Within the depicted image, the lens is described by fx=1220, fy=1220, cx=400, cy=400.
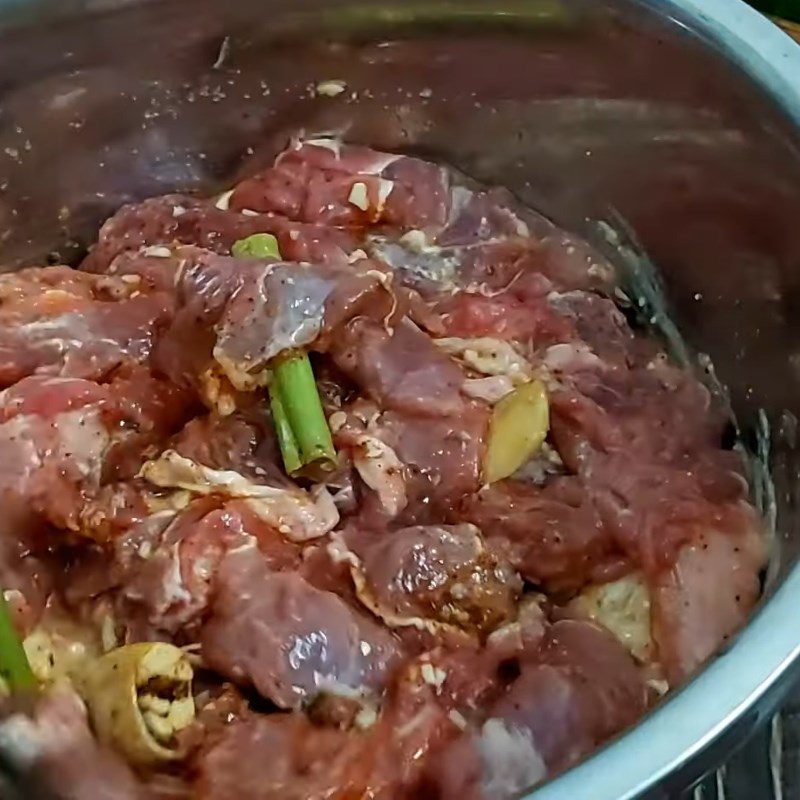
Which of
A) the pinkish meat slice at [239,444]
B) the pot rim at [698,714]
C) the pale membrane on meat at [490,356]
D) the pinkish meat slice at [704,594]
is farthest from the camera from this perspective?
the pale membrane on meat at [490,356]

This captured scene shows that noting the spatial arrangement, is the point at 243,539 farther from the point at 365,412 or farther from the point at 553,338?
the point at 553,338

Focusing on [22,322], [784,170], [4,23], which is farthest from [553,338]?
[4,23]

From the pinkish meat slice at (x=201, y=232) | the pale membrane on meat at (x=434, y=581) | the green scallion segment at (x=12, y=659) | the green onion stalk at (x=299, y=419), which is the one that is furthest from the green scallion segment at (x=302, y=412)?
the green scallion segment at (x=12, y=659)

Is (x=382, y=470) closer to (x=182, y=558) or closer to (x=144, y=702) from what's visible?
(x=182, y=558)

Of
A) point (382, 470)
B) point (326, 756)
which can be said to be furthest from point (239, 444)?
point (326, 756)

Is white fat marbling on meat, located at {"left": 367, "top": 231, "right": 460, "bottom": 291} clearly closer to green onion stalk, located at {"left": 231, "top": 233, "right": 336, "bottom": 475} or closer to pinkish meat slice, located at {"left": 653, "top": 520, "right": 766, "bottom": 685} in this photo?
green onion stalk, located at {"left": 231, "top": 233, "right": 336, "bottom": 475}

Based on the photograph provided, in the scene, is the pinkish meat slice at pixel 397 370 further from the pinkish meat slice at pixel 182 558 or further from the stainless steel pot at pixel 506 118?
the stainless steel pot at pixel 506 118
